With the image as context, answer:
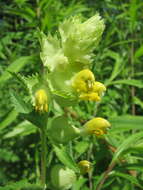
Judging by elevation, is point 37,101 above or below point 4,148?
above

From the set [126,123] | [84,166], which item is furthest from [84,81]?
[126,123]

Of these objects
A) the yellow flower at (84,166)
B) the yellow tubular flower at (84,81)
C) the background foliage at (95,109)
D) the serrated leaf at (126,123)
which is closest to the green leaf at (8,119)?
the background foliage at (95,109)

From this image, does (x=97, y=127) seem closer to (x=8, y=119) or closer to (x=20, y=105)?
(x=20, y=105)

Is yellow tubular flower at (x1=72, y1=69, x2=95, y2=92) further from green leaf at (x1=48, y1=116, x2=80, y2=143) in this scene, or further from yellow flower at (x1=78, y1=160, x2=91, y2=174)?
yellow flower at (x1=78, y1=160, x2=91, y2=174)

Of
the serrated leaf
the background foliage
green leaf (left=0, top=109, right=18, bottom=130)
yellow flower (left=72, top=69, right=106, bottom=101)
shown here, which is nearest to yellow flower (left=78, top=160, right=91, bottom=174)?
the background foliage

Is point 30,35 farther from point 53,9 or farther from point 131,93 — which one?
point 131,93

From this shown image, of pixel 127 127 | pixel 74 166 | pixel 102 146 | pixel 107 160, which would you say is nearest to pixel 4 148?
pixel 107 160
